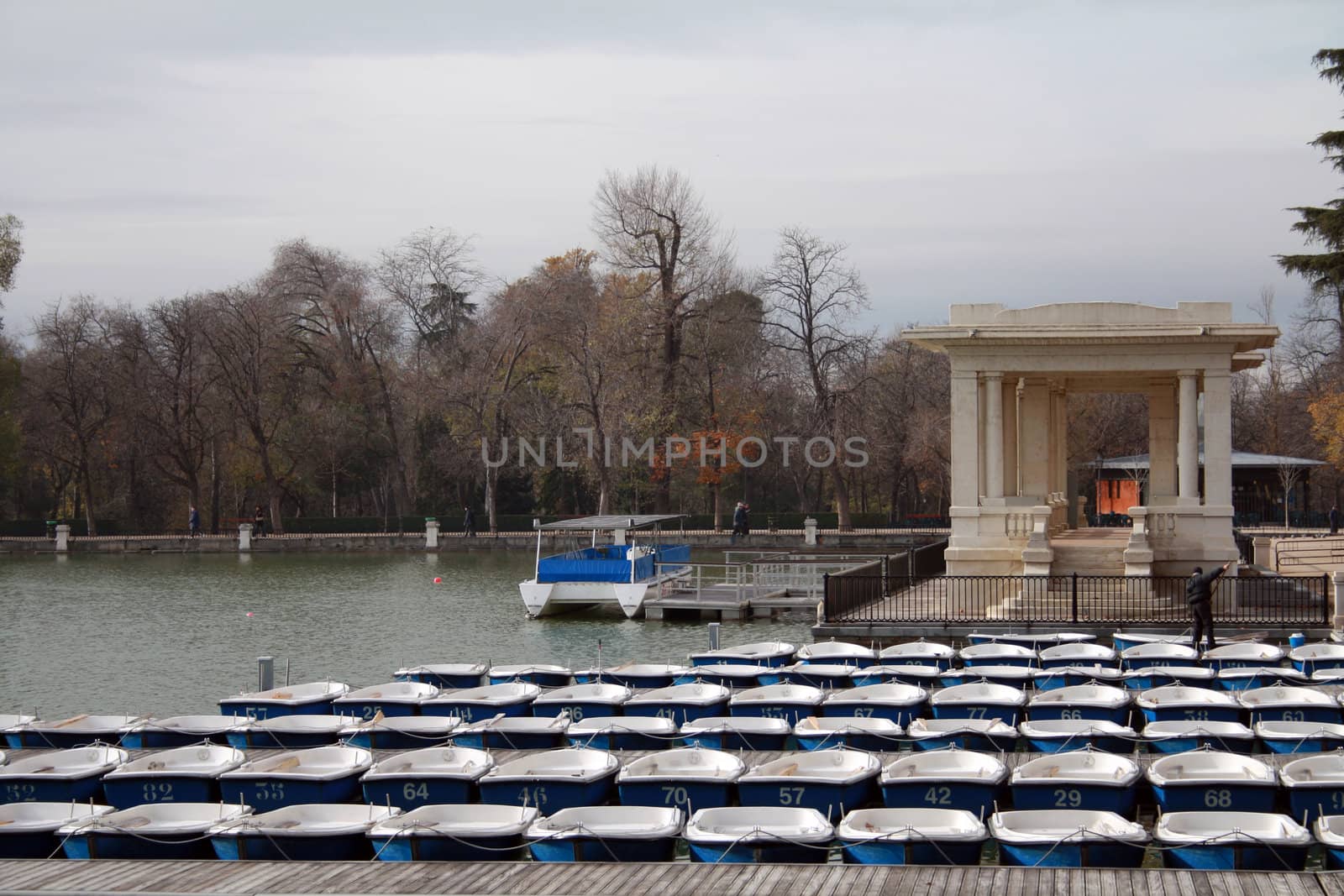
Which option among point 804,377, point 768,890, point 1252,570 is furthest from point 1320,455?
point 768,890

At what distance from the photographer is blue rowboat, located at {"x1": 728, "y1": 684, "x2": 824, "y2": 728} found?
1906cm

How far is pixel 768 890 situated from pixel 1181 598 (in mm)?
22378

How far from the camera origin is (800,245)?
236 ft

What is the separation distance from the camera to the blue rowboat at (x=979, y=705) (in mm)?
18531

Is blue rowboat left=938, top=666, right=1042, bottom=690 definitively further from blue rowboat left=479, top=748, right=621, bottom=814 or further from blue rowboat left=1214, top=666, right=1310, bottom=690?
blue rowboat left=479, top=748, right=621, bottom=814

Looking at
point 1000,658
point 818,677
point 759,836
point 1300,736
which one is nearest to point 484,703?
point 818,677

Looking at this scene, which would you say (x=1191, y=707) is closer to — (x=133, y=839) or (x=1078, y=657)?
(x=1078, y=657)

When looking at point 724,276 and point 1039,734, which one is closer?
point 1039,734

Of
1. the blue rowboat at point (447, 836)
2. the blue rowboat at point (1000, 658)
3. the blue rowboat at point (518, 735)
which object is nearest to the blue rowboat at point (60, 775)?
the blue rowboat at point (518, 735)

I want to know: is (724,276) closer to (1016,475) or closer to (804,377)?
(804,377)

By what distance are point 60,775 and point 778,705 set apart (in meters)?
8.94

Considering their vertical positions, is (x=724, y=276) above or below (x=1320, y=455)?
above

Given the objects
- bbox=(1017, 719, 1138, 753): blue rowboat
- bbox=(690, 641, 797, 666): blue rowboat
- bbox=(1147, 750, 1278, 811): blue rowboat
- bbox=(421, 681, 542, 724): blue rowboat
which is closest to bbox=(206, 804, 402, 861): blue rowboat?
bbox=(421, 681, 542, 724): blue rowboat

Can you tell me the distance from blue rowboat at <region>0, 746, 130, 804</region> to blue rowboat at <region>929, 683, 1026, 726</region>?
10.3 metres
